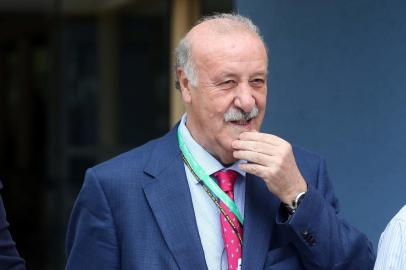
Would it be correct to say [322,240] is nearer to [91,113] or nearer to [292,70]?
[292,70]

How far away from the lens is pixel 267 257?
2.60 meters

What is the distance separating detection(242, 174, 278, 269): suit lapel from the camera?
8.41ft

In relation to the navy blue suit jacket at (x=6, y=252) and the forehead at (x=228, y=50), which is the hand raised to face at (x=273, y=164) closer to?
the forehead at (x=228, y=50)

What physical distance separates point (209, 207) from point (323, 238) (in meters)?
0.37

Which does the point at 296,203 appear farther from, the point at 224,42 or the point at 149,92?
the point at 149,92

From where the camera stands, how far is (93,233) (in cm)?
262

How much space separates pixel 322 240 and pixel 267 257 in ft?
0.61

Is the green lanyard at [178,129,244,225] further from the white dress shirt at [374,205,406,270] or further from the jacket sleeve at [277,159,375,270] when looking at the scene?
the white dress shirt at [374,205,406,270]

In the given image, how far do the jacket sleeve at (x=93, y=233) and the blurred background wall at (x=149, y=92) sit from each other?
1601 millimetres

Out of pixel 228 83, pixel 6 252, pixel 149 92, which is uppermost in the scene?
pixel 228 83

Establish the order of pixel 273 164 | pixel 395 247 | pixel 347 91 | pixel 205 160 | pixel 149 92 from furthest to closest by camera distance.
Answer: pixel 149 92
pixel 347 91
pixel 205 160
pixel 273 164
pixel 395 247

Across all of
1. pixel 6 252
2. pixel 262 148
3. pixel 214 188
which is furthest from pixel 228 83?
pixel 6 252

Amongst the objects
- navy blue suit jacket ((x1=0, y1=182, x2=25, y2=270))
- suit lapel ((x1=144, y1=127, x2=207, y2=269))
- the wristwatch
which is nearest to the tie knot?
suit lapel ((x1=144, y1=127, x2=207, y2=269))

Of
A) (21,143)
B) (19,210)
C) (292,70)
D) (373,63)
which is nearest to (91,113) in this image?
(19,210)
